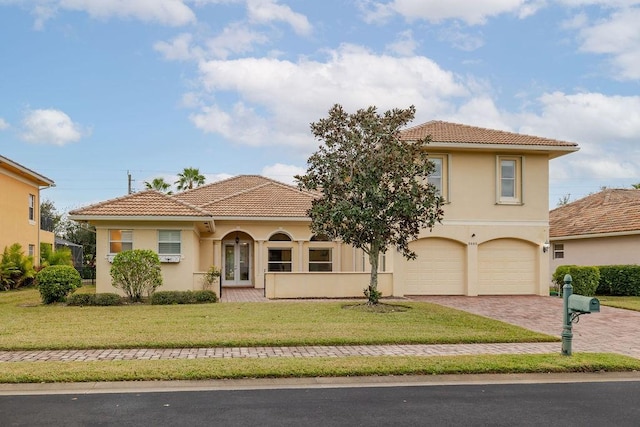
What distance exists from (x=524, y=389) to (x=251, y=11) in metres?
Answer: 12.9

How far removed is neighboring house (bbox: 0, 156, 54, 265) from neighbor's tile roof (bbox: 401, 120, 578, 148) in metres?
19.0

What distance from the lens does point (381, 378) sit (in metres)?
9.14

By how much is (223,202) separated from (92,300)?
10.2 metres

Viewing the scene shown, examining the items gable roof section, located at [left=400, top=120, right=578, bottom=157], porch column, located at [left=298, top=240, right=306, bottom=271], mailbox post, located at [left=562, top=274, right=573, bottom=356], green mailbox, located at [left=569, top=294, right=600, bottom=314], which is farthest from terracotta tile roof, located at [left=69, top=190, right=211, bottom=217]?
green mailbox, located at [left=569, top=294, right=600, bottom=314]

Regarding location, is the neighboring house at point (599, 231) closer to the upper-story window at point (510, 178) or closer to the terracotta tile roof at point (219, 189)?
the upper-story window at point (510, 178)

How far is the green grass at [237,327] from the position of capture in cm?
1184

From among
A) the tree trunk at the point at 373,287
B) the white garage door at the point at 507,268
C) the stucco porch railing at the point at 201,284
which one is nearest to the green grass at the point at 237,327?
the tree trunk at the point at 373,287

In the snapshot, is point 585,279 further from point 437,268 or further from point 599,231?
point 437,268

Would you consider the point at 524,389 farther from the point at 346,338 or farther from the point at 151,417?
the point at 151,417

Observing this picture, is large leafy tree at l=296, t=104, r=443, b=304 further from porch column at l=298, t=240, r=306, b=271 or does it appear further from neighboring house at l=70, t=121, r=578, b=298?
porch column at l=298, t=240, r=306, b=271

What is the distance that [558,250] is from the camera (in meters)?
33.0

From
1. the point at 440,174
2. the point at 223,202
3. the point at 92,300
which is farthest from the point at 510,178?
the point at 92,300

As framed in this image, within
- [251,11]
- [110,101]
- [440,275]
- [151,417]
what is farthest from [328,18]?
[151,417]

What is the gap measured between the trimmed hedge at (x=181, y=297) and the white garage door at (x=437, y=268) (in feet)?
25.4
